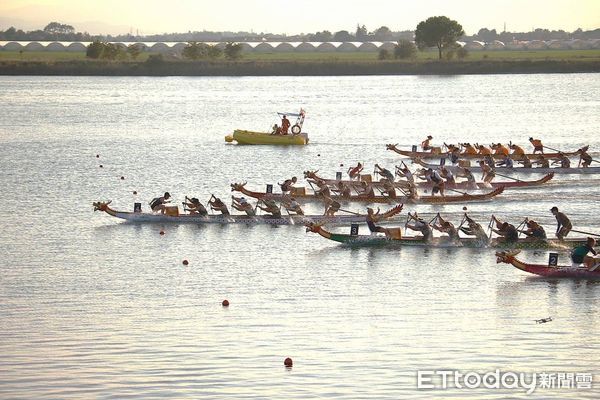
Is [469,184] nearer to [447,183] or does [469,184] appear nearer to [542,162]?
[447,183]

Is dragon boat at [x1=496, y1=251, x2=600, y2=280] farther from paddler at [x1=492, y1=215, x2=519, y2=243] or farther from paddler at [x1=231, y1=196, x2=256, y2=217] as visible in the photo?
paddler at [x1=231, y1=196, x2=256, y2=217]

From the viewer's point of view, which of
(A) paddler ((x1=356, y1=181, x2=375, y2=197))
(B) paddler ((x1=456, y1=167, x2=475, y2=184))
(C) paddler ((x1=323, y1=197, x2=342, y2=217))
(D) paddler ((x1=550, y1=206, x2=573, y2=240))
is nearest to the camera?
(D) paddler ((x1=550, y1=206, x2=573, y2=240))

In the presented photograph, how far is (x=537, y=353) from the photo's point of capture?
22.3 m

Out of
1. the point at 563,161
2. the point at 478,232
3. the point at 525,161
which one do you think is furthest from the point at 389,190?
the point at 525,161

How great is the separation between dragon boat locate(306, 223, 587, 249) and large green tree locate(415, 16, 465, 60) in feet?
363

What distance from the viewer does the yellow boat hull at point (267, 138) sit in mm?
60812

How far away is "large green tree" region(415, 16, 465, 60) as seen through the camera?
140000mm

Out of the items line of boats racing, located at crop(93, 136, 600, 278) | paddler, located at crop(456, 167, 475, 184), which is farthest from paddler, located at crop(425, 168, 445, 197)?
paddler, located at crop(456, 167, 475, 184)

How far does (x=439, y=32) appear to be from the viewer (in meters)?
140

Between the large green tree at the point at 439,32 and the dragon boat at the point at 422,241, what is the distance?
110680mm

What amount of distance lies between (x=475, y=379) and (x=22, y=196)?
990 inches

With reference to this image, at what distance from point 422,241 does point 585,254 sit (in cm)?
487

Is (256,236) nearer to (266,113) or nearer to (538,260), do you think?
(538,260)

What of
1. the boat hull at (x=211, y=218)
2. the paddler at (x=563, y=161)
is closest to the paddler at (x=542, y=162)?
the paddler at (x=563, y=161)
